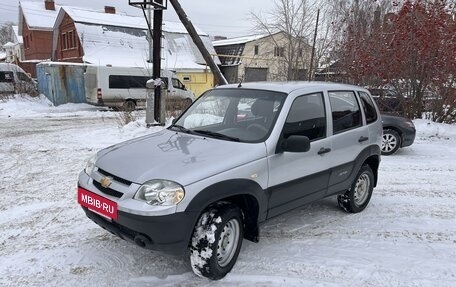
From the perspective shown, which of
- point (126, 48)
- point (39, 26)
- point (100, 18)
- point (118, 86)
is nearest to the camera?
point (118, 86)

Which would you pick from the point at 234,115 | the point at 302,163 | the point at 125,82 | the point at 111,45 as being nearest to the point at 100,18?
the point at 111,45

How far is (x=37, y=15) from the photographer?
39531mm

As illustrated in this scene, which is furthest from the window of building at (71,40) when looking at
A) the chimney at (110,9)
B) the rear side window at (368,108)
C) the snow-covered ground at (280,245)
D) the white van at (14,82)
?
the rear side window at (368,108)

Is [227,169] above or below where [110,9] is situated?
below

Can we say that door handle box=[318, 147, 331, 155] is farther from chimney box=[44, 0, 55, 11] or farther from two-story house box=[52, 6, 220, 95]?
chimney box=[44, 0, 55, 11]

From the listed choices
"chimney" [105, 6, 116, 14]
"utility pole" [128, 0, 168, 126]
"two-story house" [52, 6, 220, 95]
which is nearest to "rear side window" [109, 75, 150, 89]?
"two-story house" [52, 6, 220, 95]

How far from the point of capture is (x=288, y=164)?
12.7 feet

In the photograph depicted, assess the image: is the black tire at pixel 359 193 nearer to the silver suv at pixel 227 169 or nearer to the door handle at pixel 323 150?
the silver suv at pixel 227 169

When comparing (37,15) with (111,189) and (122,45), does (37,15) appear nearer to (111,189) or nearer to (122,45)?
(122,45)

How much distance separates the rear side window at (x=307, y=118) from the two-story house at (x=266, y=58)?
324 cm

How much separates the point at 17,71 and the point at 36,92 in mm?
1961

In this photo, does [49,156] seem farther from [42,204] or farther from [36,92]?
[36,92]

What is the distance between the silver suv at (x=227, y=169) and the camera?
3.09 metres

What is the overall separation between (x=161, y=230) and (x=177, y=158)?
26.2 inches
